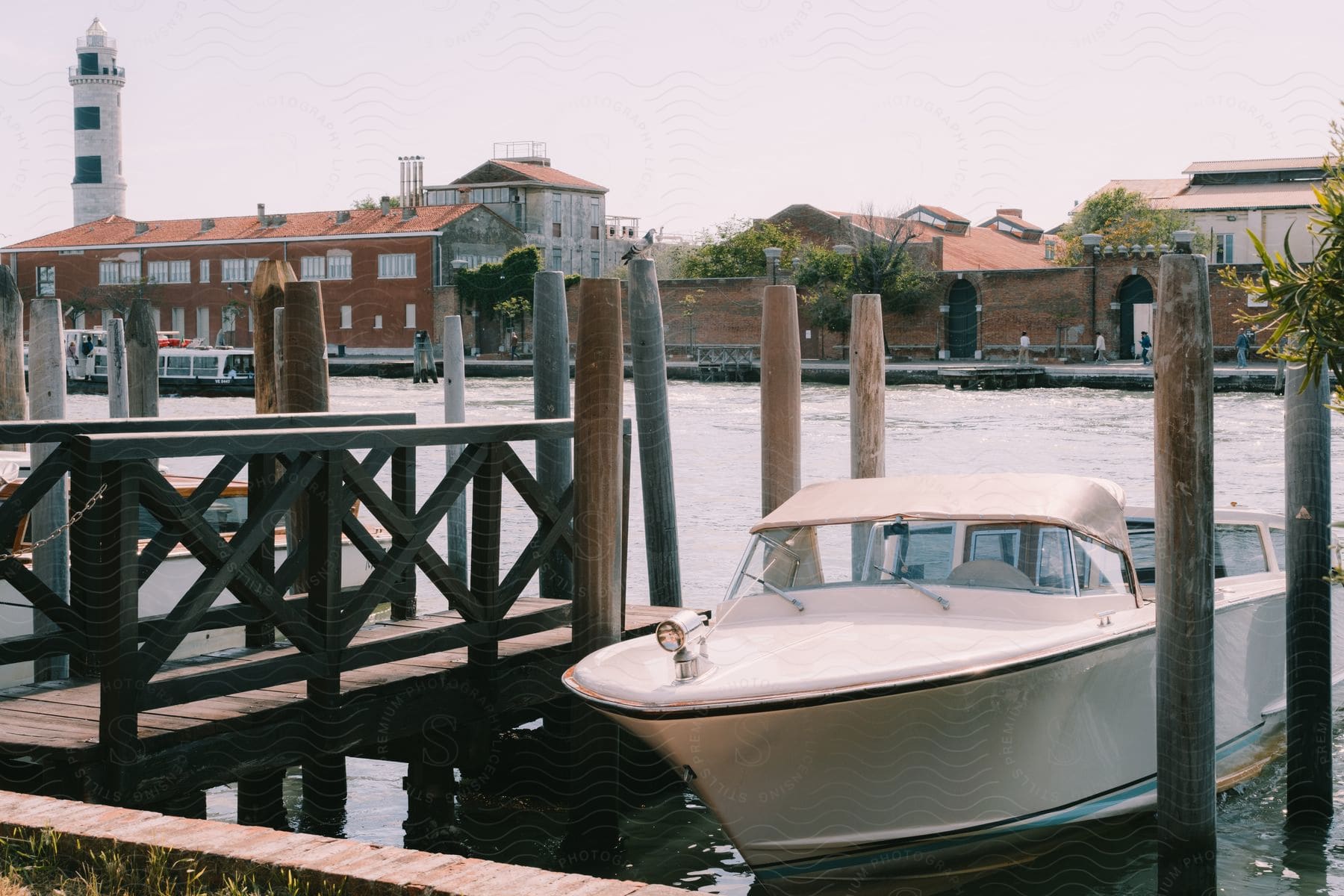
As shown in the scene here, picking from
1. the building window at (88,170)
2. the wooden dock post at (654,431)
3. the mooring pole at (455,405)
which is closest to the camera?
the wooden dock post at (654,431)

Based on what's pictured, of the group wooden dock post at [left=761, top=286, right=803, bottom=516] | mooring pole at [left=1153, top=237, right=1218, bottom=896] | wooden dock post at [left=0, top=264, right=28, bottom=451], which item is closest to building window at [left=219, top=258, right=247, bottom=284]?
wooden dock post at [left=0, top=264, right=28, bottom=451]

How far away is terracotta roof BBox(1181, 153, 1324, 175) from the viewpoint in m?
69.2

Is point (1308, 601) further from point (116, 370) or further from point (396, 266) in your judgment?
point (396, 266)

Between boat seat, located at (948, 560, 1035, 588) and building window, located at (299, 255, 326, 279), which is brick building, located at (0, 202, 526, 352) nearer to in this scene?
building window, located at (299, 255, 326, 279)

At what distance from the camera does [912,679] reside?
5820 mm

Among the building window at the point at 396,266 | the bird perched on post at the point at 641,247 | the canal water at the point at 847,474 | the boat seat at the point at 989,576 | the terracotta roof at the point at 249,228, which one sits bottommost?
the canal water at the point at 847,474

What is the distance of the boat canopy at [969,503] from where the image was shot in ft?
22.6

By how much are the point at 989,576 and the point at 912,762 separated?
121 centimetres

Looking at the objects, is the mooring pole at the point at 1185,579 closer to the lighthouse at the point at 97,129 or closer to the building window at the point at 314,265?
the building window at the point at 314,265

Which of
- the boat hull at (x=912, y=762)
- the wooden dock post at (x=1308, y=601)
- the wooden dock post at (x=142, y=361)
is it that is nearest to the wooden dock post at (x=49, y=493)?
the wooden dock post at (x=142, y=361)

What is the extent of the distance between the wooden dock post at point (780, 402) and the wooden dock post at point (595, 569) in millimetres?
3003

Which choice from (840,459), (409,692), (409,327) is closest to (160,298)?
(409,327)

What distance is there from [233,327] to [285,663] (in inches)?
2695

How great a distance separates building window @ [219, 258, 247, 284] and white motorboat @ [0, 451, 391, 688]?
6288 cm
